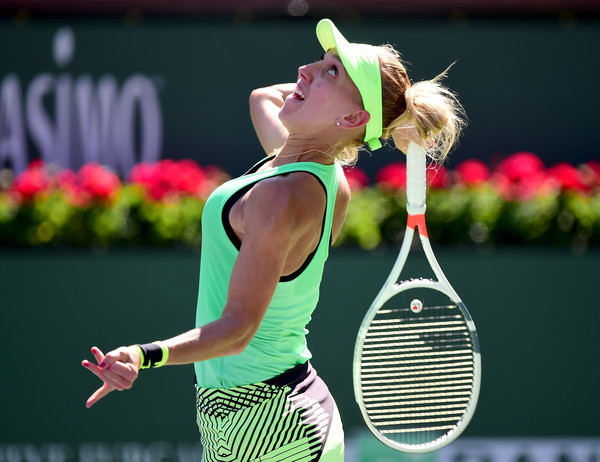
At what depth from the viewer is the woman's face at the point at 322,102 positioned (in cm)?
218

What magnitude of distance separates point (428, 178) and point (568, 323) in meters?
1.06

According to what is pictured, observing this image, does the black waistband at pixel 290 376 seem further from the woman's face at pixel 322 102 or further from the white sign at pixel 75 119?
the white sign at pixel 75 119

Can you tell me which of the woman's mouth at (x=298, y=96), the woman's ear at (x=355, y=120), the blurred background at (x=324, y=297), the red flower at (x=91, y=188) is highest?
the woman's mouth at (x=298, y=96)

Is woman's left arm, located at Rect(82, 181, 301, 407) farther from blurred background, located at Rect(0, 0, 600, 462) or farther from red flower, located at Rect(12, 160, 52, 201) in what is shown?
red flower, located at Rect(12, 160, 52, 201)

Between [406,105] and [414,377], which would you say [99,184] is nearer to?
[414,377]

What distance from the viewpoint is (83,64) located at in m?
Result: 6.21

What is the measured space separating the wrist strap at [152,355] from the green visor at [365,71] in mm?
731

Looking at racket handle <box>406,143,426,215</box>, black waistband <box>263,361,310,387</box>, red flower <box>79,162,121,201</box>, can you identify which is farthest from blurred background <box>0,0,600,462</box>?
black waistband <box>263,361,310,387</box>

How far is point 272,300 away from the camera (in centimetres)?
214

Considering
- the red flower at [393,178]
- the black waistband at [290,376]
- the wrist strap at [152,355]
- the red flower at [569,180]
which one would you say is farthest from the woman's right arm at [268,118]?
the red flower at [569,180]

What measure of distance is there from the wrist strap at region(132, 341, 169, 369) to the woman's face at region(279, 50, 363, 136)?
2.20 ft

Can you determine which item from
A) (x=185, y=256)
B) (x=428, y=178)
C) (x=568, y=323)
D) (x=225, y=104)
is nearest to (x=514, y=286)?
(x=568, y=323)

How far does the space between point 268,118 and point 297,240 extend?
63 cm

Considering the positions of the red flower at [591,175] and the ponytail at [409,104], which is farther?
the red flower at [591,175]
